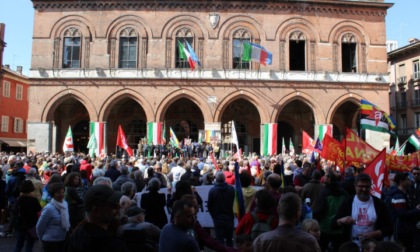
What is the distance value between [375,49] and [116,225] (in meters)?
28.1

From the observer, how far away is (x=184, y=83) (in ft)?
85.8

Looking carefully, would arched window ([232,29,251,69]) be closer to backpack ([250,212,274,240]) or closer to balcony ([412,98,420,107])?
balcony ([412,98,420,107])

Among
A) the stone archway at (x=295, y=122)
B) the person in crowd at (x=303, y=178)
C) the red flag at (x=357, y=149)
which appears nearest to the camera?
the person in crowd at (x=303, y=178)

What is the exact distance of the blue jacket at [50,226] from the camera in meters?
5.55

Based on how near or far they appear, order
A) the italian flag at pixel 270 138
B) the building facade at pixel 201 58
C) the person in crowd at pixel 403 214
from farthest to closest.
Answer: the italian flag at pixel 270 138 → the building facade at pixel 201 58 → the person in crowd at pixel 403 214

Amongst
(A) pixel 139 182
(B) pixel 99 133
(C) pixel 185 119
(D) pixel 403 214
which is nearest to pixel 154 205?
(A) pixel 139 182

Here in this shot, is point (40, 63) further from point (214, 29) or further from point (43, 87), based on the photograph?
point (214, 29)

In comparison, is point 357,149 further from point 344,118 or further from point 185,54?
point 344,118

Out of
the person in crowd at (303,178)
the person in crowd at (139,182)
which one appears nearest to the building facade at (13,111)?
the person in crowd at (139,182)

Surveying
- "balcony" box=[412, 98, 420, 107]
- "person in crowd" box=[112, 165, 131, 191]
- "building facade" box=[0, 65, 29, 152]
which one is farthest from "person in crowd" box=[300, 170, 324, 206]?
"building facade" box=[0, 65, 29, 152]

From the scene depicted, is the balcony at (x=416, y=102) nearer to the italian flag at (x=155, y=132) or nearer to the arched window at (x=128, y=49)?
the italian flag at (x=155, y=132)

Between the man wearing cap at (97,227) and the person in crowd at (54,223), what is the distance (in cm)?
279

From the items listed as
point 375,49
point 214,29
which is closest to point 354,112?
point 375,49

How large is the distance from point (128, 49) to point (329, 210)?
23.2m
